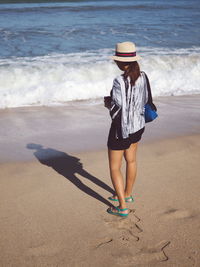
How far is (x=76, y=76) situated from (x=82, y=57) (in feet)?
4.73

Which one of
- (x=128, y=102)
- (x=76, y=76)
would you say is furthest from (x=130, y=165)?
(x=76, y=76)

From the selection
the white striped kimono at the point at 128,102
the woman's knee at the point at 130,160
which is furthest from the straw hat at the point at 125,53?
the woman's knee at the point at 130,160

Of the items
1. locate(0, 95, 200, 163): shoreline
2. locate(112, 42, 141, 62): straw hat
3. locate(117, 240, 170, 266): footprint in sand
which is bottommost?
locate(0, 95, 200, 163): shoreline

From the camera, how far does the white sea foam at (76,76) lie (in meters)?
7.78

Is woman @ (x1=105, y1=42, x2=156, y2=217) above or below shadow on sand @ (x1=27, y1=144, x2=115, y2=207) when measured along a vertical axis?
above

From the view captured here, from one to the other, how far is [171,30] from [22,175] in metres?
12.2

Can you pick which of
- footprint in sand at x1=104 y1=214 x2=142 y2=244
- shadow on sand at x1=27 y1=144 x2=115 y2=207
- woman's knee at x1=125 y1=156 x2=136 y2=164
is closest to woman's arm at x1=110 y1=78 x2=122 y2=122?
woman's knee at x1=125 y1=156 x2=136 y2=164

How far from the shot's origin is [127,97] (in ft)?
10.0

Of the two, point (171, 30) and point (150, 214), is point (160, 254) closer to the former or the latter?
point (150, 214)

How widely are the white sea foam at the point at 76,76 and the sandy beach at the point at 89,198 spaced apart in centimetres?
171

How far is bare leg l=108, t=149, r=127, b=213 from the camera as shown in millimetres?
3305

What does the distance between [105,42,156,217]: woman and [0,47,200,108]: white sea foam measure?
4.44m

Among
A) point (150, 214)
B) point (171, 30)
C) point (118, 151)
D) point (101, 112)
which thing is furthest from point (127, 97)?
point (171, 30)

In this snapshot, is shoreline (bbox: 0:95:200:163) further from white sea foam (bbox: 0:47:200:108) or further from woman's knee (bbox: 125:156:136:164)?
woman's knee (bbox: 125:156:136:164)
